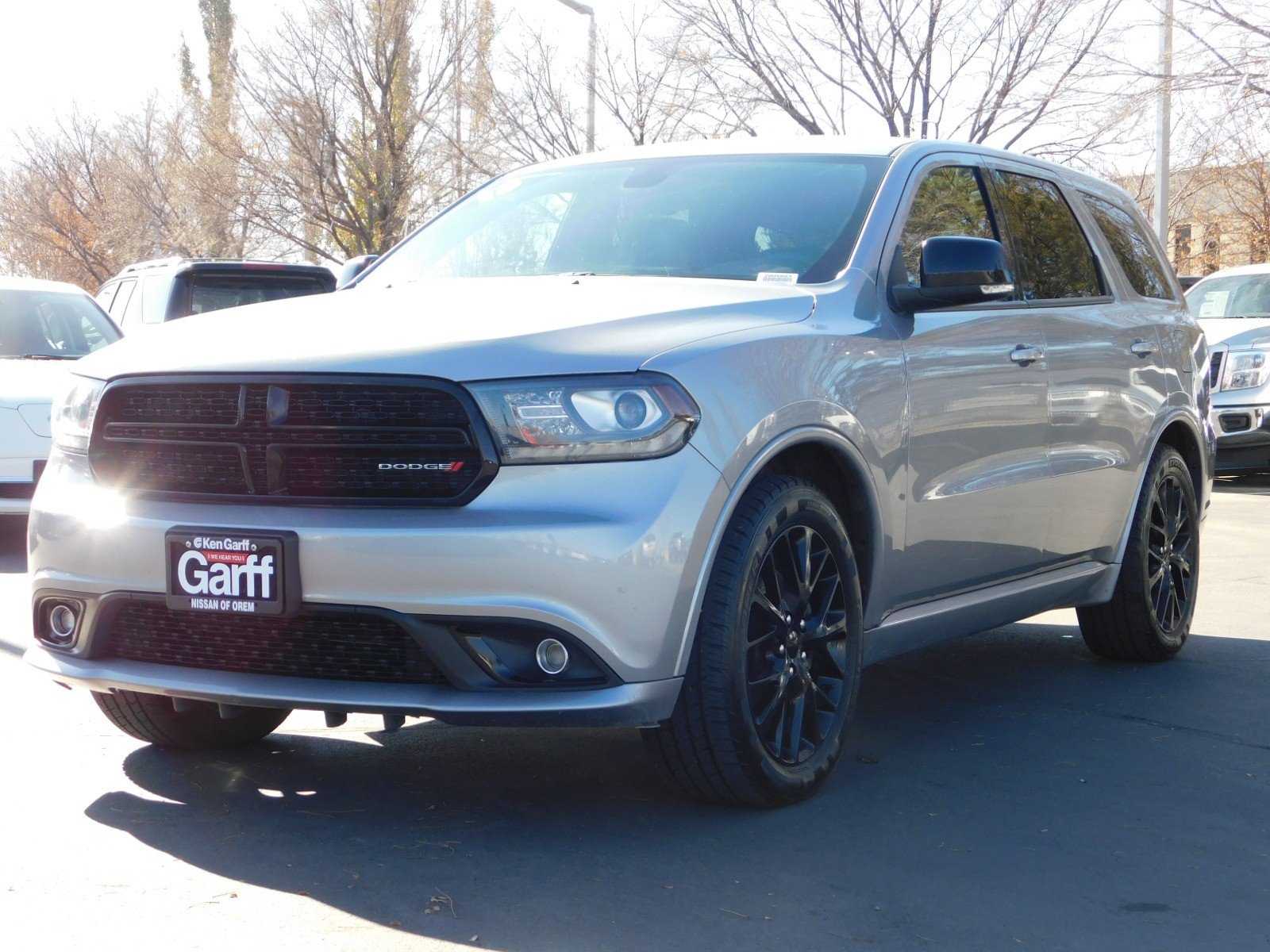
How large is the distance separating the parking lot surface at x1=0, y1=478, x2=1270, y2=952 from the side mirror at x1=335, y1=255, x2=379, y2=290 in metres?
1.45

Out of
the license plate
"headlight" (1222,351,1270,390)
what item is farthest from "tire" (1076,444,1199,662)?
"headlight" (1222,351,1270,390)

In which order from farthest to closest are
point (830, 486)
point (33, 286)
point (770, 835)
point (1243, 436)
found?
point (1243, 436) → point (33, 286) → point (830, 486) → point (770, 835)

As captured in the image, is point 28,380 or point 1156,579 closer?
point 1156,579

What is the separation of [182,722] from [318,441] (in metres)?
1.25

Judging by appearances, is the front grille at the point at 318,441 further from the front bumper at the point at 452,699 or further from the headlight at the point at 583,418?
the front bumper at the point at 452,699

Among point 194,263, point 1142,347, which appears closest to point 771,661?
point 1142,347

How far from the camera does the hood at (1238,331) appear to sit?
46.1 ft

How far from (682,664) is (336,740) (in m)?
1.49

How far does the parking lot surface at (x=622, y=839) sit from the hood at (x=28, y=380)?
145 inches

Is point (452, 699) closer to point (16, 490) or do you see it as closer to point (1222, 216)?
point (16, 490)

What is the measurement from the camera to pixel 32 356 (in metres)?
9.66

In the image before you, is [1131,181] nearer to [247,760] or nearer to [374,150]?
[374,150]

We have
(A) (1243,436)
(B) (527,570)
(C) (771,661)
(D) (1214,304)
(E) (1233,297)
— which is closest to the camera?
(B) (527,570)

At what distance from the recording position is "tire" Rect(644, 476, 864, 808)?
3666mm
